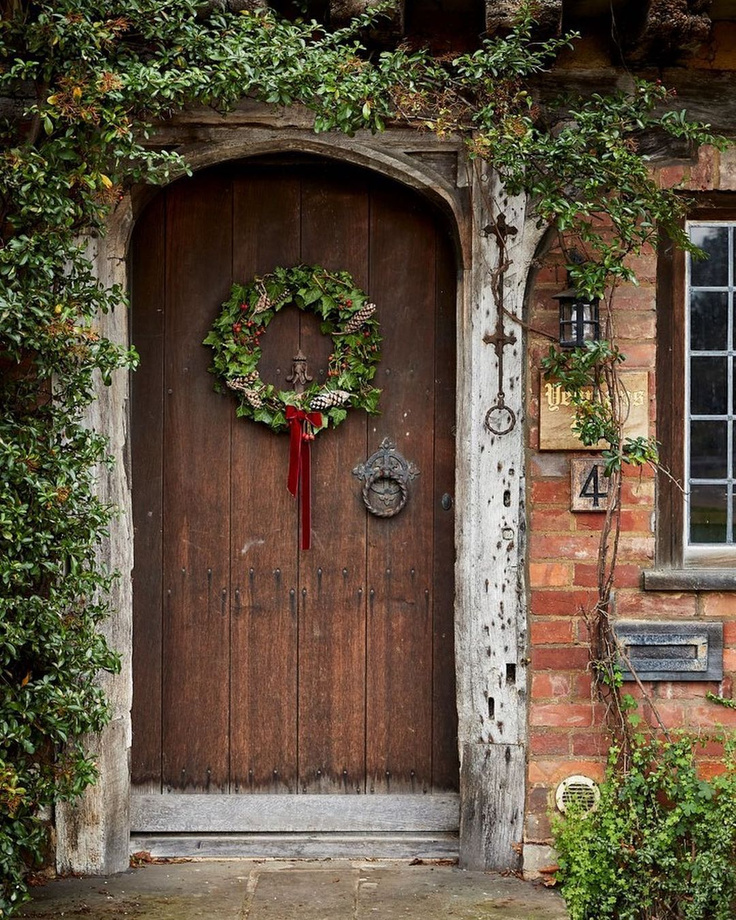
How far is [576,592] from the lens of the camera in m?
3.94

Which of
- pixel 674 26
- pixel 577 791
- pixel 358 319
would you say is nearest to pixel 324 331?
pixel 358 319

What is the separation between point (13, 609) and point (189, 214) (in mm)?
1603

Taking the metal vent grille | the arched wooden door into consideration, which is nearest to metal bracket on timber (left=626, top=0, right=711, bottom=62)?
the arched wooden door

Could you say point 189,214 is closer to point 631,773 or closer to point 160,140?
point 160,140

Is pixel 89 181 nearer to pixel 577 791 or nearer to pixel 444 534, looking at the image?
pixel 444 534

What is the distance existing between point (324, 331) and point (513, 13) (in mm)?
1271

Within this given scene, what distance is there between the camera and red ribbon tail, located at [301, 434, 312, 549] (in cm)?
408

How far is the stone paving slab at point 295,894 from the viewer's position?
3594mm

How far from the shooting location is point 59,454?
3.51 meters

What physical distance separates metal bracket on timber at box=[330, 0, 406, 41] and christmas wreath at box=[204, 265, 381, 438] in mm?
848

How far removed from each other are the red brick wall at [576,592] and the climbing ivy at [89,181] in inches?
9.3

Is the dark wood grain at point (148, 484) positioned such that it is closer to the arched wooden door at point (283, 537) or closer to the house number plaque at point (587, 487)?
the arched wooden door at point (283, 537)

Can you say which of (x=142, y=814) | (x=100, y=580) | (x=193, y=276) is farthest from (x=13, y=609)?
(x=193, y=276)

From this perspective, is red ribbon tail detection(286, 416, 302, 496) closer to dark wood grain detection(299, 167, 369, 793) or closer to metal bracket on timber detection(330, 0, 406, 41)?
dark wood grain detection(299, 167, 369, 793)
